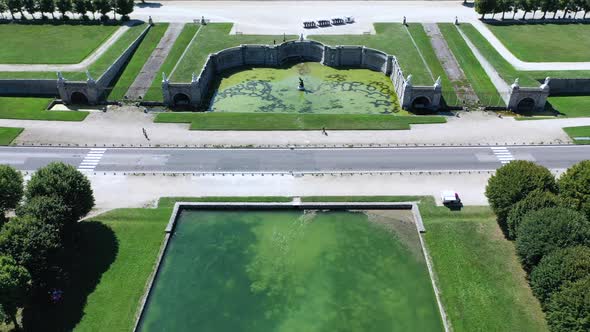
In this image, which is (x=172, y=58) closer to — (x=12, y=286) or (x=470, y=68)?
(x=470, y=68)

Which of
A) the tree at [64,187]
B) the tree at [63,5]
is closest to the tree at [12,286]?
the tree at [64,187]

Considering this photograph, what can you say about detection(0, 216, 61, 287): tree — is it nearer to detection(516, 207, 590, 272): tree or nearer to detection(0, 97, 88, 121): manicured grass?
detection(0, 97, 88, 121): manicured grass

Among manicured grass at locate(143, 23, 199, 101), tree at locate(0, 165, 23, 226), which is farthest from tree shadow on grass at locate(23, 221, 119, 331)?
manicured grass at locate(143, 23, 199, 101)

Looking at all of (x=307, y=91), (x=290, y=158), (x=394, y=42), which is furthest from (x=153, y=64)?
(x=394, y=42)

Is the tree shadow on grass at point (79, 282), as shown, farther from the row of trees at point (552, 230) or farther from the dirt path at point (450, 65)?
the dirt path at point (450, 65)

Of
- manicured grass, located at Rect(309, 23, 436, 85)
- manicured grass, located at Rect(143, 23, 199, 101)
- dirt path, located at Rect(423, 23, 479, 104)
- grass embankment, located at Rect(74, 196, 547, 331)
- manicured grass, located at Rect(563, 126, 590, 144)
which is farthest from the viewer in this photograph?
manicured grass, located at Rect(309, 23, 436, 85)

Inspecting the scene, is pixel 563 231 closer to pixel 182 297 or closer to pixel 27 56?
pixel 182 297

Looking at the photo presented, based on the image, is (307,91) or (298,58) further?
Result: (298,58)
